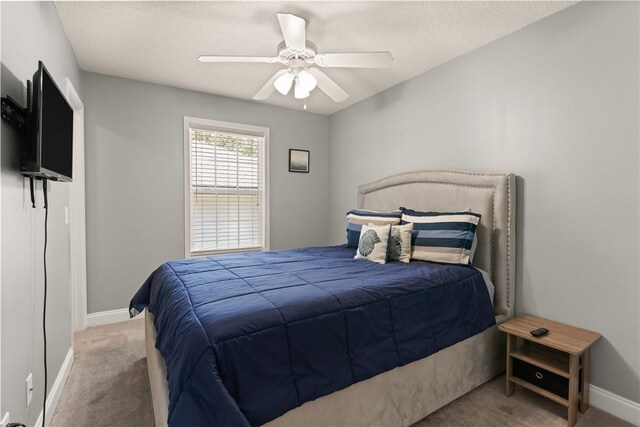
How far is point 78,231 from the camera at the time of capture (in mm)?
3086

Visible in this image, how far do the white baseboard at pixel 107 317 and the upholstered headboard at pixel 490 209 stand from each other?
330cm

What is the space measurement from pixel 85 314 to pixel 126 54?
8.28ft

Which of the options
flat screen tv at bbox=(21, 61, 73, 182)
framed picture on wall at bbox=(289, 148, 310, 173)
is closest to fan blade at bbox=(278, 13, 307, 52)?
flat screen tv at bbox=(21, 61, 73, 182)

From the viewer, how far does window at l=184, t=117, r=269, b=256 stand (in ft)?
12.5

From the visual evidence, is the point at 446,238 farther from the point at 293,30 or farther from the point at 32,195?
the point at 32,195

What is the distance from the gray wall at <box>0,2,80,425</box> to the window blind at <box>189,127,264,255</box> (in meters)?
1.74

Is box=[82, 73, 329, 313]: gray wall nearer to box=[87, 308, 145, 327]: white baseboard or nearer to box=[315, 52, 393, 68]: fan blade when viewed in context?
box=[87, 308, 145, 327]: white baseboard

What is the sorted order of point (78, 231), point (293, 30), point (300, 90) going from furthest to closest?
point (78, 231) < point (300, 90) < point (293, 30)

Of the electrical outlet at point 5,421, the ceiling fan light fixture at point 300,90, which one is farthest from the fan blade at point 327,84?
the electrical outlet at point 5,421

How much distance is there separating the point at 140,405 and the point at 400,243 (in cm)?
208

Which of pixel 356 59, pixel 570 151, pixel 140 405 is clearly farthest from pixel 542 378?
pixel 140 405

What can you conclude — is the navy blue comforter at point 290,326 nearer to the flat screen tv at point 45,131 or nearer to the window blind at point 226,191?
the flat screen tv at point 45,131

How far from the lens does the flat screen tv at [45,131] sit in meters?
1.38

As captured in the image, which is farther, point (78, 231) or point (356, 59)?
point (78, 231)
